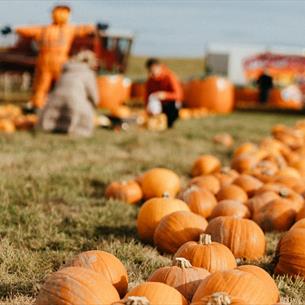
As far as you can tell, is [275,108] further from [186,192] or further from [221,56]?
[186,192]

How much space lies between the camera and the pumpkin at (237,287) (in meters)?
2.51

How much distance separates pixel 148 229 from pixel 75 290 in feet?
6.10

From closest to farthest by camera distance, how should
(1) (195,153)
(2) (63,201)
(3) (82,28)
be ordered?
(2) (63,201) < (1) (195,153) < (3) (82,28)

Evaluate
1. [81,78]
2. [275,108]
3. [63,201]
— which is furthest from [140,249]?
[275,108]

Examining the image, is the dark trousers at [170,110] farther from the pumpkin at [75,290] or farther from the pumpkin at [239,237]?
the pumpkin at [75,290]

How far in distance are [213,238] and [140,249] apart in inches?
19.9

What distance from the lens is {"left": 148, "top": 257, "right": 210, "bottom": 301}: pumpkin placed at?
8.91 ft

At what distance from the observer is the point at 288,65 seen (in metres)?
25.4

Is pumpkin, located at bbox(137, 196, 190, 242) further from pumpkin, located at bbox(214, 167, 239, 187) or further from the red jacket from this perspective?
the red jacket

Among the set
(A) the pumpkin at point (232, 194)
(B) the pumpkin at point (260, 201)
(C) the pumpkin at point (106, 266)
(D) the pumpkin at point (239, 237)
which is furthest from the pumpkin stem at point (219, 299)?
(A) the pumpkin at point (232, 194)

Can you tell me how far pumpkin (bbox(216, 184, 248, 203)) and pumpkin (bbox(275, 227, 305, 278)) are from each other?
1.49 metres

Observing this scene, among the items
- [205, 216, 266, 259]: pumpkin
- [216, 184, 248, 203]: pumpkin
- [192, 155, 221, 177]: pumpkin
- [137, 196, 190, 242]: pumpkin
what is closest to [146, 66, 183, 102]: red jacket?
[192, 155, 221, 177]: pumpkin

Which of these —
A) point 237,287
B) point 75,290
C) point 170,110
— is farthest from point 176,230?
point 170,110

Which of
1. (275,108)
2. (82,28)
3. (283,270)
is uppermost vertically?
(82,28)
